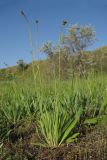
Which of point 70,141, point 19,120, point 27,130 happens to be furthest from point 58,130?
point 19,120

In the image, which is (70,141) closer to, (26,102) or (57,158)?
(57,158)

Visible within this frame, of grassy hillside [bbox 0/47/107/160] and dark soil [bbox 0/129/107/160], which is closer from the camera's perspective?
dark soil [bbox 0/129/107/160]

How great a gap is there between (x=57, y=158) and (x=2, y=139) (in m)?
0.94

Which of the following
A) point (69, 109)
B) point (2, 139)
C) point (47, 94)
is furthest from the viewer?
point (47, 94)

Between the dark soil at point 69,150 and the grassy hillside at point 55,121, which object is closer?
the dark soil at point 69,150

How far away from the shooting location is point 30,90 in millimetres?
6730

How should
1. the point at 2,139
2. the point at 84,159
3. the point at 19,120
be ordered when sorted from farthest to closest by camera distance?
the point at 19,120 → the point at 2,139 → the point at 84,159

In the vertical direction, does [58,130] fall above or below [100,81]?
below

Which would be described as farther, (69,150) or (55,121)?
(55,121)

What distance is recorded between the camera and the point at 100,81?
6.19 meters

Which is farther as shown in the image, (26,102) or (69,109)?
(26,102)

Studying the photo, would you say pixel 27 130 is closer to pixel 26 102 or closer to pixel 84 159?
pixel 26 102

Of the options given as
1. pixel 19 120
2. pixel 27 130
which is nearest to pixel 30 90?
pixel 19 120

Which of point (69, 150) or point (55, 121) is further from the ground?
point (55, 121)
